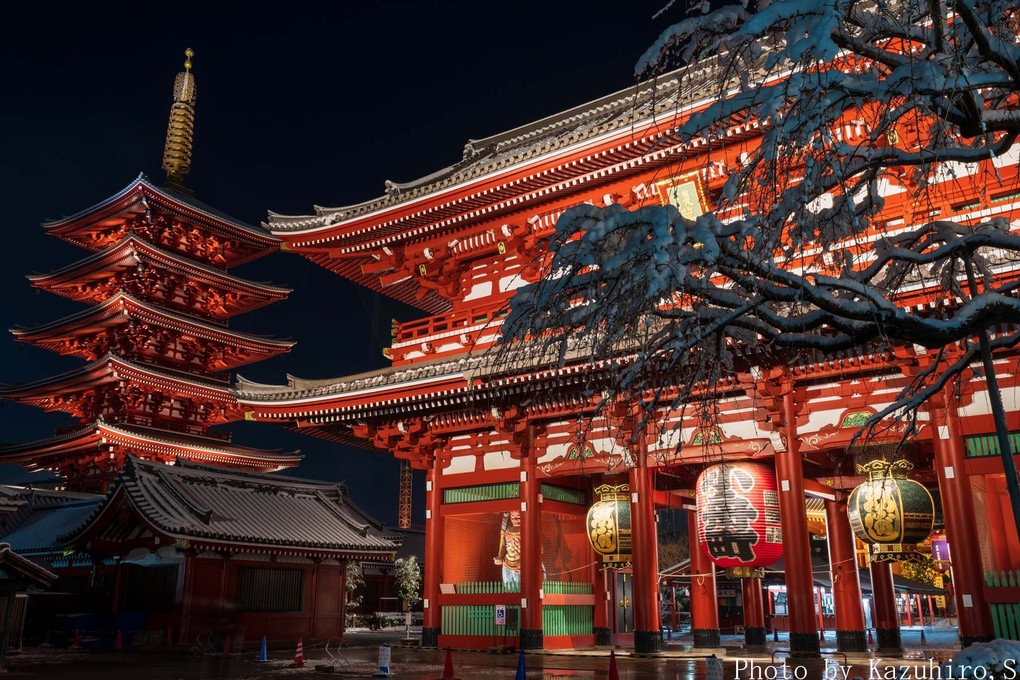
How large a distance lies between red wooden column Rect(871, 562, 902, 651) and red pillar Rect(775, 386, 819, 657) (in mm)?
5037

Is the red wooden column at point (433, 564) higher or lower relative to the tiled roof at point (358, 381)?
lower

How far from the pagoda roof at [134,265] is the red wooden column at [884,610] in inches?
1365

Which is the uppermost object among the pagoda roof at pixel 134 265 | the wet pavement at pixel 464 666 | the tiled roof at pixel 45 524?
the pagoda roof at pixel 134 265

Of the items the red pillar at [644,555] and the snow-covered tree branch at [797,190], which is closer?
the snow-covered tree branch at [797,190]

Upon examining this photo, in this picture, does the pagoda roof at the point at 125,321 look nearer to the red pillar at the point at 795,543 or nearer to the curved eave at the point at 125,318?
the curved eave at the point at 125,318

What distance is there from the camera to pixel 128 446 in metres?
37.6

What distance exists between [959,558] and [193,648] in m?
18.1

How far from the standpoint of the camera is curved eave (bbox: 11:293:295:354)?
124 ft

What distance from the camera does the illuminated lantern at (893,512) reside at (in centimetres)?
1378

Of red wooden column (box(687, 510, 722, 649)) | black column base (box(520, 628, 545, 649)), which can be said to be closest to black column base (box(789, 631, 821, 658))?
red wooden column (box(687, 510, 722, 649))

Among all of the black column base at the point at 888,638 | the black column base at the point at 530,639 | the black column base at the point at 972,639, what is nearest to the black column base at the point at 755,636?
the black column base at the point at 888,638

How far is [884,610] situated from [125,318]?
35256mm

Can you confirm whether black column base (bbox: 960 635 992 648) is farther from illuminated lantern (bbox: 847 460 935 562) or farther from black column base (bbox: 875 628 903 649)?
black column base (bbox: 875 628 903 649)

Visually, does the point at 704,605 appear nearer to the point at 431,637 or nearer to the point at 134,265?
the point at 431,637
